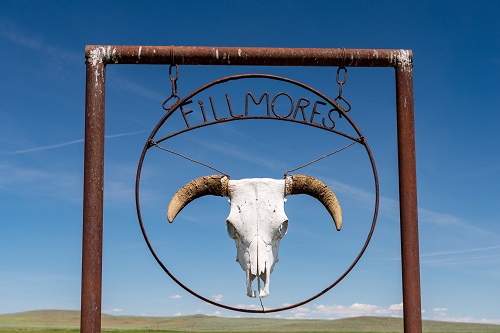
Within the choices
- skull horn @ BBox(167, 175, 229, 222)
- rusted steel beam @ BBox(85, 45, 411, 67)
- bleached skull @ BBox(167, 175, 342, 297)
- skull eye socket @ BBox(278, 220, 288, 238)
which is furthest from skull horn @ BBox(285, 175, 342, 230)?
rusted steel beam @ BBox(85, 45, 411, 67)

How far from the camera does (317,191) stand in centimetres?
865

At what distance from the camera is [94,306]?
26.9 ft

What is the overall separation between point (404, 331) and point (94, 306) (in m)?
3.42

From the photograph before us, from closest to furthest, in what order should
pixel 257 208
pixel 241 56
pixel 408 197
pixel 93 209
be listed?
pixel 93 209, pixel 257 208, pixel 408 197, pixel 241 56

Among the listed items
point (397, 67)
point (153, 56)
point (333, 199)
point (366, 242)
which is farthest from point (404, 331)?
point (153, 56)

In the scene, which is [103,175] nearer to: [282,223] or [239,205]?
[239,205]

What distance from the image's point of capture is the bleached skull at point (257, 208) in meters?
8.34

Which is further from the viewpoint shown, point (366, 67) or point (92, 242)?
point (366, 67)

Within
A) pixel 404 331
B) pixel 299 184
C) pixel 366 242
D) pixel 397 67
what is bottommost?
pixel 404 331

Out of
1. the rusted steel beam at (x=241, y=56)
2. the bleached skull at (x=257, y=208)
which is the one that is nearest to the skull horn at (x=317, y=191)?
the bleached skull at (x=257, y=208)

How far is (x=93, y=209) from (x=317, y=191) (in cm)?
251

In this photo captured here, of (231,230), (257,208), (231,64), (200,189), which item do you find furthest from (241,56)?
(231,230)

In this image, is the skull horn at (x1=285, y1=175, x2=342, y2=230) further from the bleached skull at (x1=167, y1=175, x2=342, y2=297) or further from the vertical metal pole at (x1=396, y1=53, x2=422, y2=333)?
the vertical metal pole at (x1=396, y1=53, x2=422, y2=333)

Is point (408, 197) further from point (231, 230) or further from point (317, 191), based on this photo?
point (231, 230)
